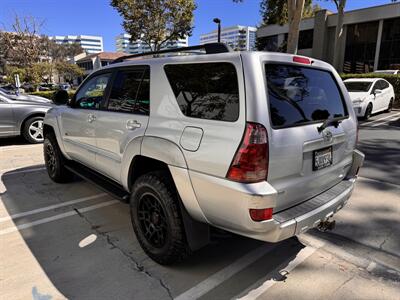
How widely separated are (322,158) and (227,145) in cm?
93

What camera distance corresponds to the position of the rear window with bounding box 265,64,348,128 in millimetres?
2309

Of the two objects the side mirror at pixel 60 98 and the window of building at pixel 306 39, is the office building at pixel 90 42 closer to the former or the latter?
the window of building at pixel 306 39

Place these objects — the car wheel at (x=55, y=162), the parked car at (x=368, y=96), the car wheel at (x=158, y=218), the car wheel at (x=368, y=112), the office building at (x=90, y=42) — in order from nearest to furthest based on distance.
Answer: the car wheel at (x=158, y=218) → the car wheel at (x=55, y=162) → the parked car at (x=368, y=96) → the car wheel at (x=368, y=112) → the office building at (x=90, y=42)

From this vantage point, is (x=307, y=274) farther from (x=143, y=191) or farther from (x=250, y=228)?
(x=143, y=191)

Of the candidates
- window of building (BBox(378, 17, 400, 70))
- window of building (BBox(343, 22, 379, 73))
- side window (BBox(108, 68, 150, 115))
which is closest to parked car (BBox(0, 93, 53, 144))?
side window (BBox(108, 68, 150, 115))

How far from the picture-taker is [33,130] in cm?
801

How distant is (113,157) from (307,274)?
2254 mm

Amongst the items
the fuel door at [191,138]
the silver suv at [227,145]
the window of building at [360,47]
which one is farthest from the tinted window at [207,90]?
the window of building at [360,47]

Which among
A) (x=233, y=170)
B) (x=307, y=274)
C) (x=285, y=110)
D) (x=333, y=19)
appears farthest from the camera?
(x=333, y=19)

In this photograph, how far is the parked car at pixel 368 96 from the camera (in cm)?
1033

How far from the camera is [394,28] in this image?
24.6 metres

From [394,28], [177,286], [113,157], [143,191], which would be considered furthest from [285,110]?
[394,28]

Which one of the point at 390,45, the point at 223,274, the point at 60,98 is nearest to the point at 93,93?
the point at 60,98

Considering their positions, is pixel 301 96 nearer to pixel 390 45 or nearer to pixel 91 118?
pixel 91 118
